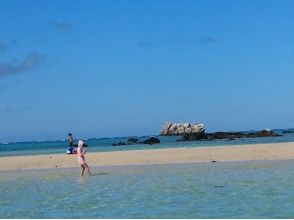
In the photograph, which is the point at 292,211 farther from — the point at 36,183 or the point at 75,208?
the point at 36,183

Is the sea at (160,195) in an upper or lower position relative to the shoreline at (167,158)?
lower

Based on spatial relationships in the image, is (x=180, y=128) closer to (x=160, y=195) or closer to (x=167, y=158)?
(x=167, y=158)

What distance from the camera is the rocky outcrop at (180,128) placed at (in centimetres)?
13362

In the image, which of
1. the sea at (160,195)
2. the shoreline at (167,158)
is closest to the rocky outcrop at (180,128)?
the shoreline at (167,158)

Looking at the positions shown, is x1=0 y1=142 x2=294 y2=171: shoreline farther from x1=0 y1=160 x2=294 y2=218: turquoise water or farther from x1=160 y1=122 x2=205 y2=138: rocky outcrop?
x1=160 y1=122 x2=205 y2=138: rocky outcrop

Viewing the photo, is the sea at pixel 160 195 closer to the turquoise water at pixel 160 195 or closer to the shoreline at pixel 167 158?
the turquoise water at pixel 160 195

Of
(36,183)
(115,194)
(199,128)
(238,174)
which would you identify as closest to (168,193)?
(115,194)

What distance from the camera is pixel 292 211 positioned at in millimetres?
13156

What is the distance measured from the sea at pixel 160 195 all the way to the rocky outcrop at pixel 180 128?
352 feet

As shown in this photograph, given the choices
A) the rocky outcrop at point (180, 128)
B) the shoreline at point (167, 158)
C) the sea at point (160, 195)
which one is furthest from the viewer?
the rocky outcrop at point (180, 128)

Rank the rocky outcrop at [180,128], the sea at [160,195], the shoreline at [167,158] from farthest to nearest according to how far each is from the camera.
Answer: the rocky outcrop at [180,128], the shoreline at [167,158], the sea at [160,195]

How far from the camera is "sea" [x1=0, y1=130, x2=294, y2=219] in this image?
13945mm

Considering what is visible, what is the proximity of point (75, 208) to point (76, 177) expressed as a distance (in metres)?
10.0

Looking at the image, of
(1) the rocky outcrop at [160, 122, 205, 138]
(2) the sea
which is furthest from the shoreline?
(1) the rocky outcrop at [160, 122, 205, 138]
